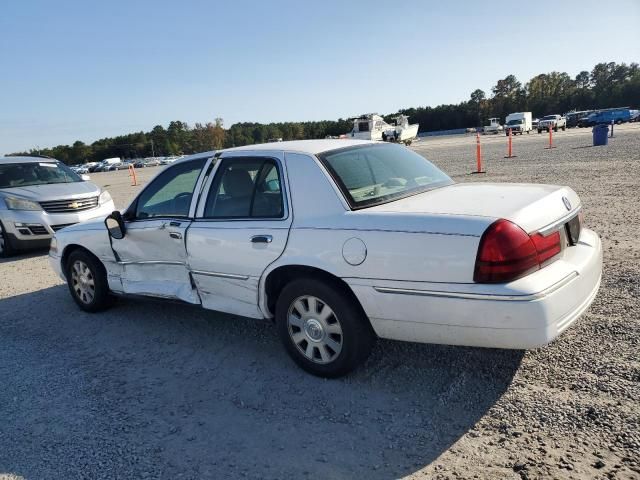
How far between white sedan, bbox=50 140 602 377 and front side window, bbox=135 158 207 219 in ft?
0.05

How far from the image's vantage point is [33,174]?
33.0 ft

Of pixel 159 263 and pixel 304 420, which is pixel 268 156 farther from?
pixel 304 420

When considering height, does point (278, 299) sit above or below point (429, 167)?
below

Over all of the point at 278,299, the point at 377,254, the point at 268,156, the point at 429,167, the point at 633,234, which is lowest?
the point at 633,234

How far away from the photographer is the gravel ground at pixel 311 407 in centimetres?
264

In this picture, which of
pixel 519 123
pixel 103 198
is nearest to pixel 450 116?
pixel 519 123

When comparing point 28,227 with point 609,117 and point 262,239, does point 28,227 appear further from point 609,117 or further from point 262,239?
point 609,117

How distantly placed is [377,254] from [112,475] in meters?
1.95

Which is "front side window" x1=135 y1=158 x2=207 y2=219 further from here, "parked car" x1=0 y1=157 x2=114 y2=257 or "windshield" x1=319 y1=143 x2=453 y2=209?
"parked car" x1=0 y1=157 x2=114 y2=257

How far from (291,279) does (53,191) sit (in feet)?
24.7

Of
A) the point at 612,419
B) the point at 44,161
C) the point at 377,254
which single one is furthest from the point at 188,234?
the point at 44,161

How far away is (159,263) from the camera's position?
4598mm

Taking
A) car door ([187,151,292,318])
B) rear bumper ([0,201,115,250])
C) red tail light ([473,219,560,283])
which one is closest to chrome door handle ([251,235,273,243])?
car door ([187,151,292,318])

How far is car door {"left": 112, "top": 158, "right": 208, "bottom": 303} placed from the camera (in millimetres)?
4355
